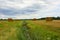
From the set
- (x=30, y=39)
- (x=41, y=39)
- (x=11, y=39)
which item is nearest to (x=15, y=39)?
(x=11, y=39)

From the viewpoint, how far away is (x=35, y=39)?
55.9ft

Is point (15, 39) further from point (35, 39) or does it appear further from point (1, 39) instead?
point (35, 39)

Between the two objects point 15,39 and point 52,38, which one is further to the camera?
point 15,39

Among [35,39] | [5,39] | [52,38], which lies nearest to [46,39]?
[52,38]

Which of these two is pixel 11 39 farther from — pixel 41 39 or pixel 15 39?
pixel 41 39

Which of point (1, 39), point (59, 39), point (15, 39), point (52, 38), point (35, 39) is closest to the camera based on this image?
point (59, 39)

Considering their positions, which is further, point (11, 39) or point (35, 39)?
point (11, 39)

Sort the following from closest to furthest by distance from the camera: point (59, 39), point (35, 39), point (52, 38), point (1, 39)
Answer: point (59, 39)
point (52, 38)
point (35, 39)
point (1, 39)

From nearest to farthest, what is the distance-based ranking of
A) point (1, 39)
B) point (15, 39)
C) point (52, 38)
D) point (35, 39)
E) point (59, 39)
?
point (59, 39), point (52, 38), point (35, 39), point (15, 39), point (1, 39)

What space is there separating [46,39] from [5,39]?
26.9 ft

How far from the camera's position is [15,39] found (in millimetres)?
21781

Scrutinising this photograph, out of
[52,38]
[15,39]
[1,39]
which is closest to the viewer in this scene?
[52,38]

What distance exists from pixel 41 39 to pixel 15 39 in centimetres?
579

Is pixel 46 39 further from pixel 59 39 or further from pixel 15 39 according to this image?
pixel 15 39
